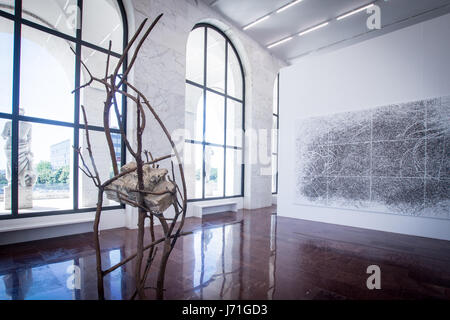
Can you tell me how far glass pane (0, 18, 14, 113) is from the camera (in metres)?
3.78

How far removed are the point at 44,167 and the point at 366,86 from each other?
699cm

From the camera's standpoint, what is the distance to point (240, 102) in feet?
26.8

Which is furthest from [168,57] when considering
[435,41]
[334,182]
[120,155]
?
[435,41]

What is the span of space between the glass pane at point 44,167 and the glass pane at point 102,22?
7.29ft

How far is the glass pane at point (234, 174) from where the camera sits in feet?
26.2

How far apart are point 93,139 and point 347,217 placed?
20.4 ft

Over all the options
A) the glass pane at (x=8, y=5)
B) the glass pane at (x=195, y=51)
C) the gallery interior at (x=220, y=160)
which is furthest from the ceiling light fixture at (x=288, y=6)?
the glass pane at (x=8, y=5)

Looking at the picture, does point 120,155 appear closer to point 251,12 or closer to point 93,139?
point 93,139

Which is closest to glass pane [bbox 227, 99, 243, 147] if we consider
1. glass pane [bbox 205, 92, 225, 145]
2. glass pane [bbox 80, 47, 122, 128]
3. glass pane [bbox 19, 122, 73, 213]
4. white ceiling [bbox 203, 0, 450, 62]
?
glass pane [bbox 205, 92, 225, 145]

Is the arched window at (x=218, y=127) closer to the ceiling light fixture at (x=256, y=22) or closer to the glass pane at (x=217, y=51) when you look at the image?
the glass pane at (x=217, y=51)

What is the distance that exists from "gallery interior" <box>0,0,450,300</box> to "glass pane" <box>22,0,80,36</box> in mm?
29

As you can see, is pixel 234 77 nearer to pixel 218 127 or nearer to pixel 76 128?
pixel 218 127

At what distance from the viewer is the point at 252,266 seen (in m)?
2.91

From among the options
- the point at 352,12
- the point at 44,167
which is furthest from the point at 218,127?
the point at 352,12
